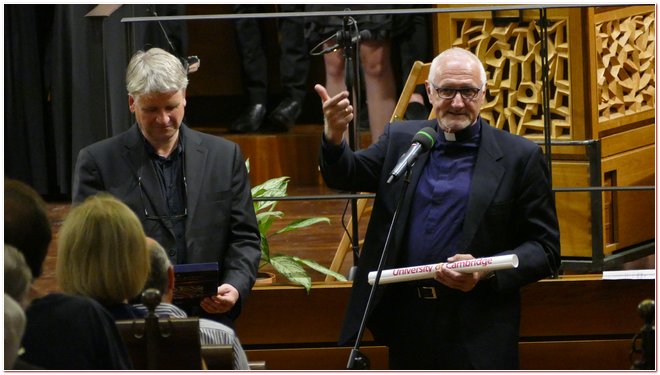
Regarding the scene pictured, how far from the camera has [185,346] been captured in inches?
120

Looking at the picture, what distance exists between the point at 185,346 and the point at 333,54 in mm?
3263

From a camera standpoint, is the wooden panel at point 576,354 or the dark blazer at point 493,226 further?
the wooden panel at point 576,354

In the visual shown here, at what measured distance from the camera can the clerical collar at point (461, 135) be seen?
3.72 m

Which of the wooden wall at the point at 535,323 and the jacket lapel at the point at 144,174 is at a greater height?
the jacket lapel at the point at 144,174

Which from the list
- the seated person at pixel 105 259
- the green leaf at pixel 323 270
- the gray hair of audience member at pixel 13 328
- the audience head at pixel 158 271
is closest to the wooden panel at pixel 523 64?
the green leaf at pixel 323 270

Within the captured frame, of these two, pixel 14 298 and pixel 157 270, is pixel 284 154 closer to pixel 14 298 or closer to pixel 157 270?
pixel 157 270

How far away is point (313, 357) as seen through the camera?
15.7 ft

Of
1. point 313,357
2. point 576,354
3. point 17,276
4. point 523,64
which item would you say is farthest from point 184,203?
point 523,64

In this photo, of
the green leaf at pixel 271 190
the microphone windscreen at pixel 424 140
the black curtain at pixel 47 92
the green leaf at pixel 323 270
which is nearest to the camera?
the microphone windscreen at pixel 424 140

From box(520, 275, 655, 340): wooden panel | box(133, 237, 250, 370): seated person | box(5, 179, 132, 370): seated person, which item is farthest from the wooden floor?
box(5, 179, 132, 370): seated person

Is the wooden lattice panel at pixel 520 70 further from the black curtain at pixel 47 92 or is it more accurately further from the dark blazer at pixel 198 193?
the black curtain at pixel 47 92

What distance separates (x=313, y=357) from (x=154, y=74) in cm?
150

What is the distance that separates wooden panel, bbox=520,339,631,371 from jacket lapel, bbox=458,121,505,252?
1.20 meters

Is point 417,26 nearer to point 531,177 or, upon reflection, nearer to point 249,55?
point 249,55
